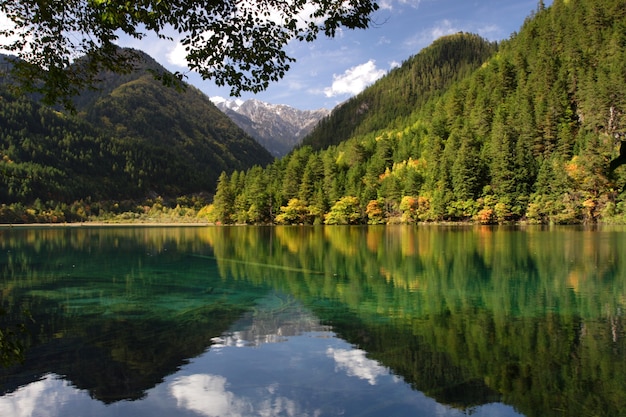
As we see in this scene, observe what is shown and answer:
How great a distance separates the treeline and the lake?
217 ft

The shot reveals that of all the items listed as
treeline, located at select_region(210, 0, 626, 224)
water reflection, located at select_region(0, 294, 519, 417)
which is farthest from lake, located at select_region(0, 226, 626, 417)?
treeline, located at select_region(210, 0, 626, 224)

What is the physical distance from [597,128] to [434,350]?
10295 centimetres

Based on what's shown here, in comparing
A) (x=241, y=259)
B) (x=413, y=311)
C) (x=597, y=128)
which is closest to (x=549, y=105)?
(x=597, y=128)

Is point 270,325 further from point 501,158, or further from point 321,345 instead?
point 501,158

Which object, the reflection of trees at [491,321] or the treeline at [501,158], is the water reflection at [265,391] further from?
the treeline at [501,158]

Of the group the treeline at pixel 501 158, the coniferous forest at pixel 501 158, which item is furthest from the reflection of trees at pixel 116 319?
the treeline at pixel 501 158

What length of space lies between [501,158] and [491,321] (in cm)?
8869

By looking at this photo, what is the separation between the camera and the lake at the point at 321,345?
322 inches

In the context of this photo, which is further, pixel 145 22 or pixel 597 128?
pixel 597 128

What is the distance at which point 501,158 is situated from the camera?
9450cm

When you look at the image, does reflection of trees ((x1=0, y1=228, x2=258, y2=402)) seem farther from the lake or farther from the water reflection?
the water reflection

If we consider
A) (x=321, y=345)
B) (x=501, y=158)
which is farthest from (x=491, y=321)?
(x=501, y=158)

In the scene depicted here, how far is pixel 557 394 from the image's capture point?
26.9 feet

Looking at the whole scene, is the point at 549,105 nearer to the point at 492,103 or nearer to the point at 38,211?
the point at 492,103
